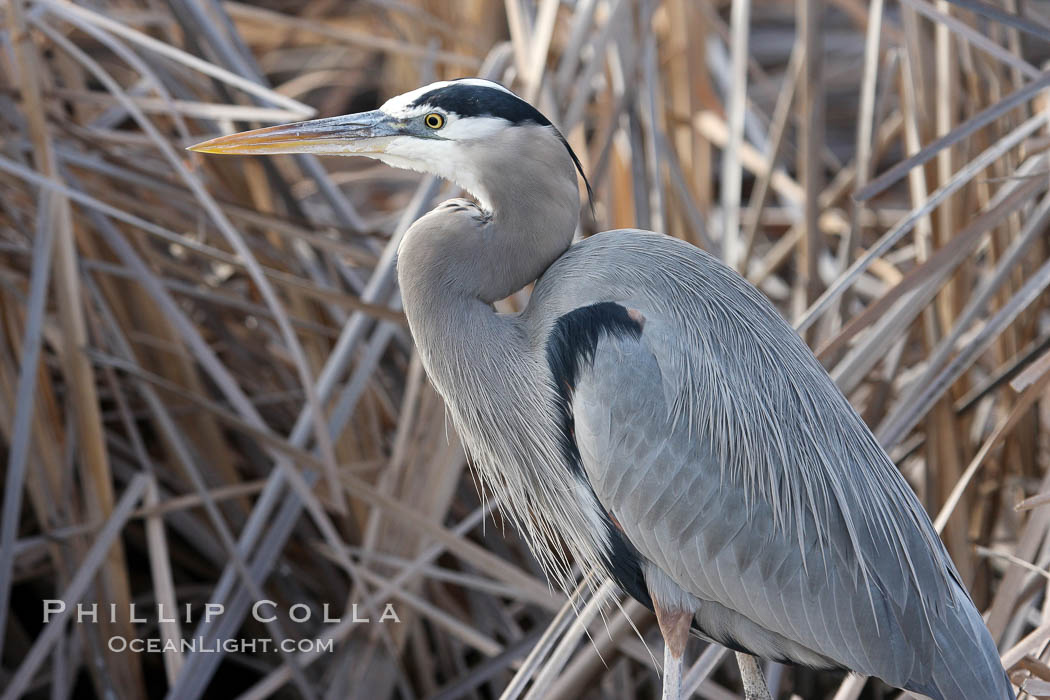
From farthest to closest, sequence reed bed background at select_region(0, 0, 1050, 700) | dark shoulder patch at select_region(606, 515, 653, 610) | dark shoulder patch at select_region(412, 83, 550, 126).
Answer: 1. reed bed background at select_region(0, 0, 1050, 700)
2. dark shoulder patch at select_region(606, 515, 653, 610)
3. dark shoulder patch at select_region(412, 83, 550, 126)

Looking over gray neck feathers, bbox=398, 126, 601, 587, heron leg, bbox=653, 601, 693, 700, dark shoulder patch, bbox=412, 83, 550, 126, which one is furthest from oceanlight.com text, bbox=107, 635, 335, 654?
dark shoulder patch, bbox=412, 83, 550, 126

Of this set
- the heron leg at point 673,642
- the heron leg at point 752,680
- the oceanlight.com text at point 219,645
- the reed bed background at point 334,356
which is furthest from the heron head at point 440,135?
the oceanlight.com text at point 219,645

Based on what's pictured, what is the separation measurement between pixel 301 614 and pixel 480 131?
4.36ft

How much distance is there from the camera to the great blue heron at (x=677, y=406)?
1.74 meters

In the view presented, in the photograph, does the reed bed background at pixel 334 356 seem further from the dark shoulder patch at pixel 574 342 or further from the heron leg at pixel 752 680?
the dark shoulder patch at pixel 574 342

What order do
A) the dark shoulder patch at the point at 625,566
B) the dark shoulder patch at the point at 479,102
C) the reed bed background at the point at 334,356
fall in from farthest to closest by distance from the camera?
the reed bed background at the point at 334,356, the dark shoulder patch at the point at 625,566, the dark shoulder patch at the point at 479,102

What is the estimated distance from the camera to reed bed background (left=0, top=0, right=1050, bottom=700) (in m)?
2.18

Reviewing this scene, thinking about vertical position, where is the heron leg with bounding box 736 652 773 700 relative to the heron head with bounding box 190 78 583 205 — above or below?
below

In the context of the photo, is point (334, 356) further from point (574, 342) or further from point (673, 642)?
point (673, 642)

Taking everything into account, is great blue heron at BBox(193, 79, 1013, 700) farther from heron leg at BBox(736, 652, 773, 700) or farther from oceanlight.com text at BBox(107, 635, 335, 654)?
oceanlight.com text at BBox(107, 635, 335, 654)

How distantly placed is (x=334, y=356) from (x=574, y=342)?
74 centimetres

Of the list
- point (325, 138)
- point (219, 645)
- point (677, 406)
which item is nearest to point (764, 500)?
point (677, 406)

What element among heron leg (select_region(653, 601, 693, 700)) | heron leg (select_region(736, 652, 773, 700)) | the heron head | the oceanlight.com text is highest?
the heron head

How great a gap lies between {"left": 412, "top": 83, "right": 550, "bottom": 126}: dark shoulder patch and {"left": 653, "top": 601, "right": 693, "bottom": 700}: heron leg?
0.78m
